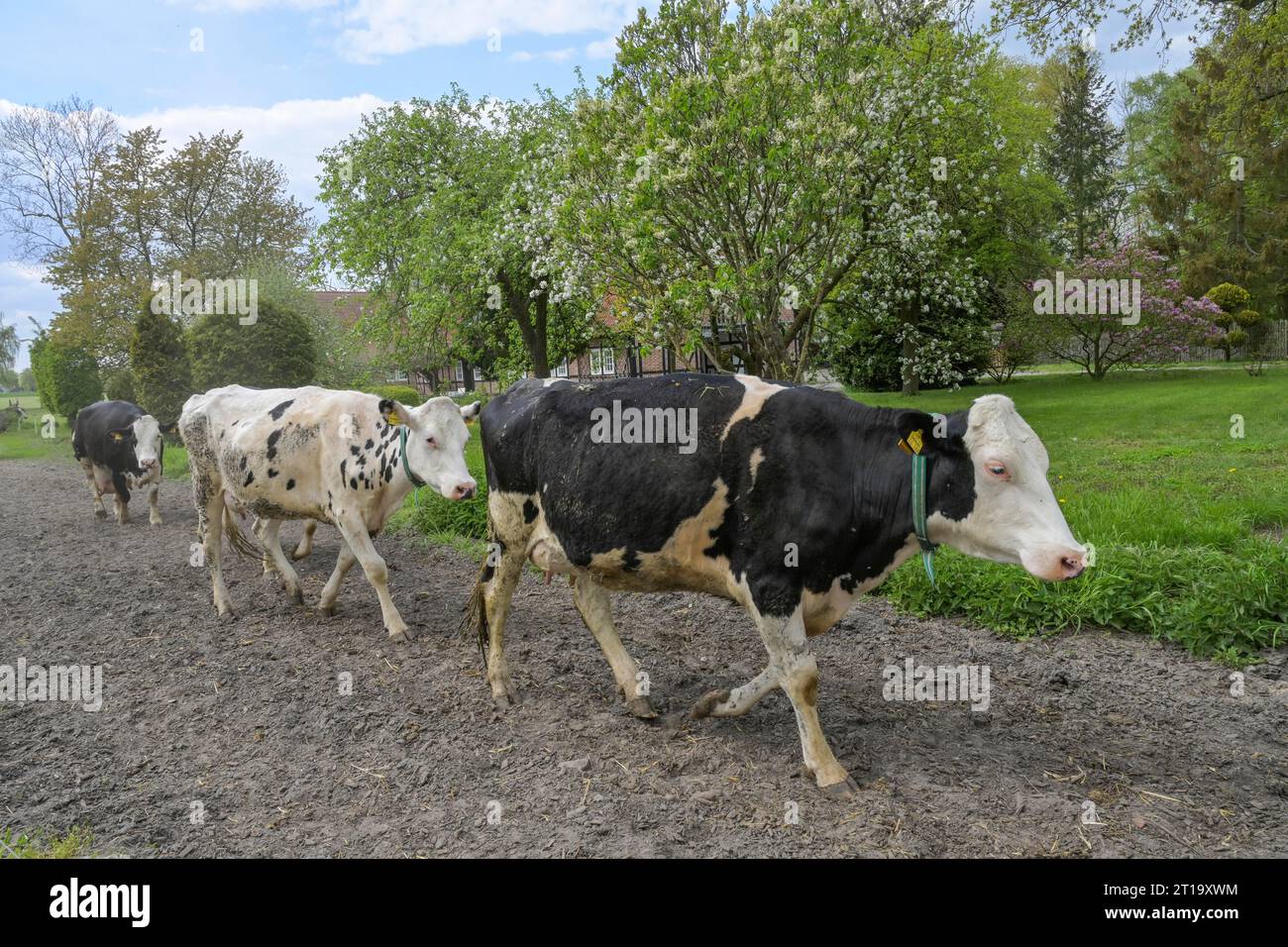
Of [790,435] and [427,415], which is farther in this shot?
[427,415]

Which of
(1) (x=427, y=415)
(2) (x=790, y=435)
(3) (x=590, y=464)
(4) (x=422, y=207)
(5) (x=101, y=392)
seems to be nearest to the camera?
(2) (x=790, y=435)

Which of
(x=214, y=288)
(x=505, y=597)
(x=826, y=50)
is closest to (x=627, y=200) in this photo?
(x=826, y=50)

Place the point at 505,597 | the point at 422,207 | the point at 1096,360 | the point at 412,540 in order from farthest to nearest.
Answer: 1. the point at 1096,360
2. the point at 422,207
3. the point at 412,540
4. the point at 505,597

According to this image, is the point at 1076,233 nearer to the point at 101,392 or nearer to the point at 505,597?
the point at 505,597

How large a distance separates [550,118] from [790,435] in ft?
56.3

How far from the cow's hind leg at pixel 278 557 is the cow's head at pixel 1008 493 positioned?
19.8ft

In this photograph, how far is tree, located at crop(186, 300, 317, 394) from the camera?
63.1 feet

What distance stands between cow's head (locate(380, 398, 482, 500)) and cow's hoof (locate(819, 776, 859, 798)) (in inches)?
142

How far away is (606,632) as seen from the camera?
5.16 metres

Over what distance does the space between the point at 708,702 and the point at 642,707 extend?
0.42m

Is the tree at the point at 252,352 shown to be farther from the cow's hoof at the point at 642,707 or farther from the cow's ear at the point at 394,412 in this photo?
the cow's hoof at the point at 642,707

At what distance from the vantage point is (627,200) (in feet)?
33.9

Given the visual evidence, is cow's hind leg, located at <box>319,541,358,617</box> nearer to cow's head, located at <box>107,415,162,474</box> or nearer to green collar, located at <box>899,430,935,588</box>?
green collar, located at <box>899,430,935,588</box>

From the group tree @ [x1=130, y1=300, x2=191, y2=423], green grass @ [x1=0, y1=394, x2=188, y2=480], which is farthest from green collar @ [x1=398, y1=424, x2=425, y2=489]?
tree @ [x1=130, y1=300, x2=191, y2=423]
